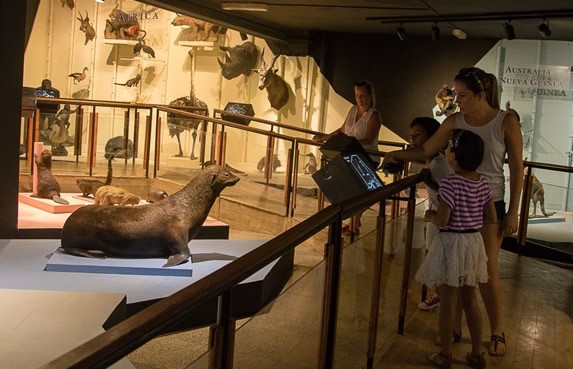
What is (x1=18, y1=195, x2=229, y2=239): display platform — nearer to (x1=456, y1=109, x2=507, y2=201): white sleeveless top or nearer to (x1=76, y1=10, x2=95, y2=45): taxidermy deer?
(x1=456, y1=109, x2=507, y2=201): white sleeveless top

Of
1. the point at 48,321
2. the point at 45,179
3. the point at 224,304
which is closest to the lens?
the point at 224,304

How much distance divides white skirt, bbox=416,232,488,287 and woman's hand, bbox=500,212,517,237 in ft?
0.62

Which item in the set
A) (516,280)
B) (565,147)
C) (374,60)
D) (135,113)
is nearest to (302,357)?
(516,280)

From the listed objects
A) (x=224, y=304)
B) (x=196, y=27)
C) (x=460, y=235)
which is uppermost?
(x=196, y=27)

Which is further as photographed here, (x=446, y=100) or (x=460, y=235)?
(x=446, y=100)

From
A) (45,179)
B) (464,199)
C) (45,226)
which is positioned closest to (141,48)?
(45,179)

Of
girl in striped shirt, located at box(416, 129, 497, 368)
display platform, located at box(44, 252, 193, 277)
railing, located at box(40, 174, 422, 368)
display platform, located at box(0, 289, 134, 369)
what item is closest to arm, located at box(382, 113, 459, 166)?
girl in striped shirt, located at box(416, 129, 497, 368)

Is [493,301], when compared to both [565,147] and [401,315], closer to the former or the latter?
[401,315]

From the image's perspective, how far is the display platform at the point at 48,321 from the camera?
3.90 meters

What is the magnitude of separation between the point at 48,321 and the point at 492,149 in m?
2.49

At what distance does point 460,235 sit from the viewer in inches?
146

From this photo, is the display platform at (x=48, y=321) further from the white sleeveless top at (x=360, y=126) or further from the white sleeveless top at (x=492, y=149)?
the white sleeveless top at (x=360, y=126)

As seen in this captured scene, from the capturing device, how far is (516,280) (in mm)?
6066

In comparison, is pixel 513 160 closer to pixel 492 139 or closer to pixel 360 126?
pixel 492 139
